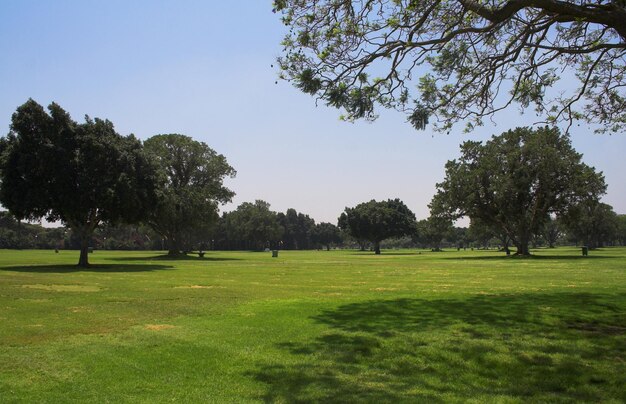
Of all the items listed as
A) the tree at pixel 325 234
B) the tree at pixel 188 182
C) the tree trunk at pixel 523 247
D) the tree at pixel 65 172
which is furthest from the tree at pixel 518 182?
the tree at pixel 325 234

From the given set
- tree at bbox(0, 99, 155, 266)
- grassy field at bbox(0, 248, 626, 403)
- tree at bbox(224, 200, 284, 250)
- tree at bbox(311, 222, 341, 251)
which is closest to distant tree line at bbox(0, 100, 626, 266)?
tree at bbox(0, 99, 155, 266)

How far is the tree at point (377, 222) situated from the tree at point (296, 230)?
5694 cm

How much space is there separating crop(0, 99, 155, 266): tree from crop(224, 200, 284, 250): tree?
8941 cm

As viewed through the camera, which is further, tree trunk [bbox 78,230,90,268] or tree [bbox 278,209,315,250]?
tree [bbox 278,209,315,250]

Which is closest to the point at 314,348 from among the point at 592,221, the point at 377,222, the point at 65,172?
the point at 65,172

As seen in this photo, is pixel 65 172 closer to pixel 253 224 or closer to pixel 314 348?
pixel 314 348

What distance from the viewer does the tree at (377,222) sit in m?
110

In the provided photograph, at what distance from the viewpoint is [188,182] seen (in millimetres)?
68562

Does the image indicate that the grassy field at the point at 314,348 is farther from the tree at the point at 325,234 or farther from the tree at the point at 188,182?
the tree at the point at 325,234

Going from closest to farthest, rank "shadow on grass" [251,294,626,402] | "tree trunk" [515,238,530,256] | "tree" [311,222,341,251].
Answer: "shadow on grass" [251,294,626,402], "tree trunk" [515,238,530,256], "tree" [311,222,341,251]

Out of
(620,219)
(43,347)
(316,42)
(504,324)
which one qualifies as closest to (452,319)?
(504,324)

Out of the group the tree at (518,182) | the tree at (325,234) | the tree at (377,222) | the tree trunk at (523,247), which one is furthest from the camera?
the tree at (325,234)

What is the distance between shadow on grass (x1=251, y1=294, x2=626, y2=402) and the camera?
7.03 m

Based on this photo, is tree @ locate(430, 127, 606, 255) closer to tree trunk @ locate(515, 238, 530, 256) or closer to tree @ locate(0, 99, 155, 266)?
tree trunk @ locate(515, 238, 530, 256)
